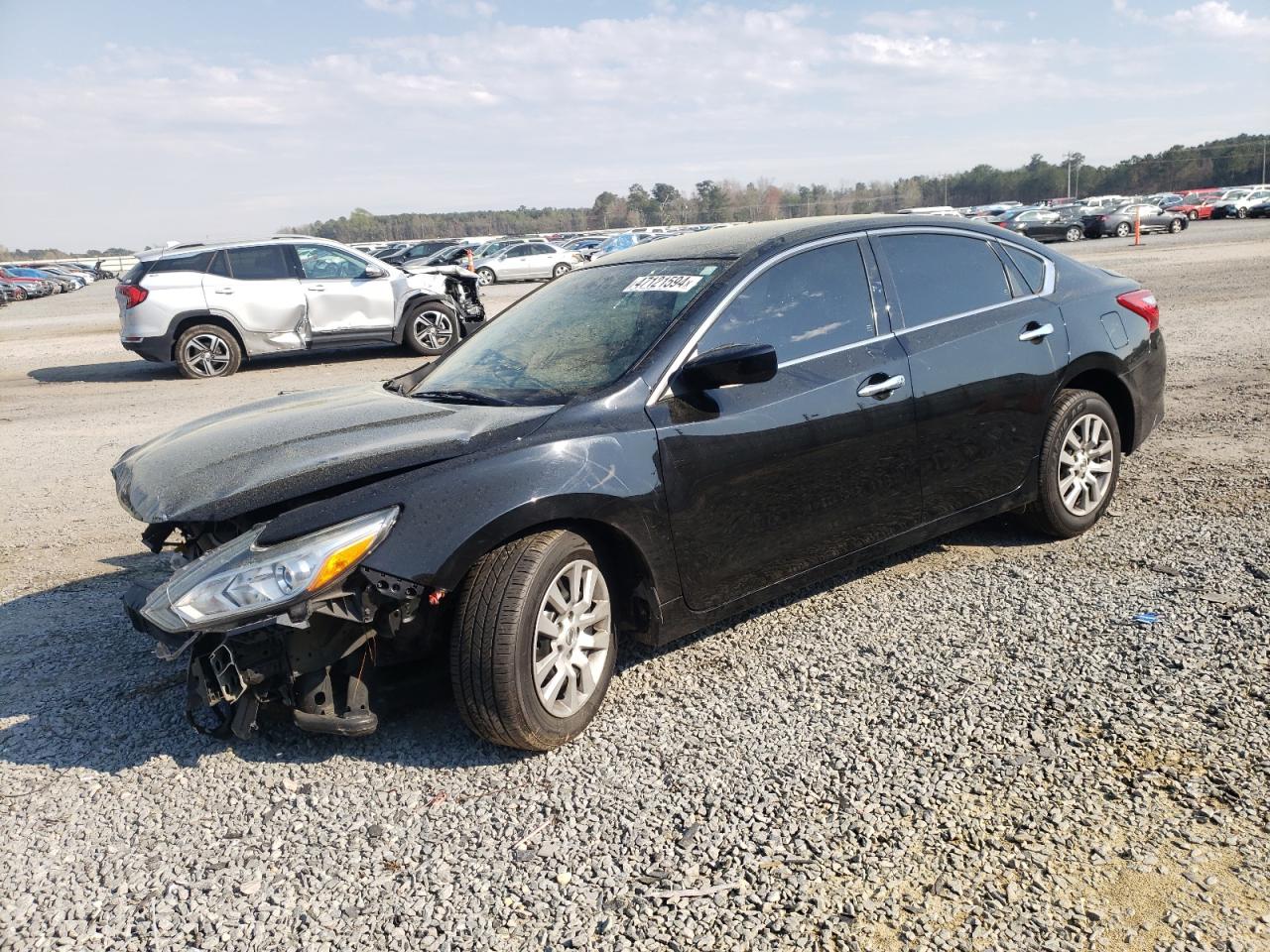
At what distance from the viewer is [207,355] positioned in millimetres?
14055

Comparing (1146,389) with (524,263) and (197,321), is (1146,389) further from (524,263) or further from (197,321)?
(524,263)

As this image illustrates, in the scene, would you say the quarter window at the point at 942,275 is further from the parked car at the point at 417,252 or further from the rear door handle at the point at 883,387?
the parked car at the point at 417,252

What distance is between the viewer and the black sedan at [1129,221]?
142 feet

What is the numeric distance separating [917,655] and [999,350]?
1.58 meters

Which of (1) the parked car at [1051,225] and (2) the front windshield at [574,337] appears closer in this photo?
(2) the front windshield at [574,337]

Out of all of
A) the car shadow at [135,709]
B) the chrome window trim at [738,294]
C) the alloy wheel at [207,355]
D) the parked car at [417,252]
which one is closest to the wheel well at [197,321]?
the alloy wheel at [207,355]

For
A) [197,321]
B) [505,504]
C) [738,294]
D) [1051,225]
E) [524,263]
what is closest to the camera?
[505,504]

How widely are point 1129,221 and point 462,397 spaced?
46.5 metres

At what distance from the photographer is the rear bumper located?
17.8 feet

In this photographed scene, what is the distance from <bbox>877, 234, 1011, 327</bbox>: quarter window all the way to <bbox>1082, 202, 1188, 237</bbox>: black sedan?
140 feet

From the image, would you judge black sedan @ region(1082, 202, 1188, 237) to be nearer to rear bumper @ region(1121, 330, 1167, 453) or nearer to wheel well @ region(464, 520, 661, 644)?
rear bumper @ region(1121, 330, 1167, 453)

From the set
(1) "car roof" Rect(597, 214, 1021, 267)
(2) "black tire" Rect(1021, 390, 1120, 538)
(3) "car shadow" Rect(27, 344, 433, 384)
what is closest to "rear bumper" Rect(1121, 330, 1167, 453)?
(2) "black tire" Rect(1021, 390, 1120, 538)

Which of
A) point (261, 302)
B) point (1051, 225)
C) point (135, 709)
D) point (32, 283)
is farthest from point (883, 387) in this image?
point (32, 283)

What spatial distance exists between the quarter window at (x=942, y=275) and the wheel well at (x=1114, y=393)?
2.16 feet
